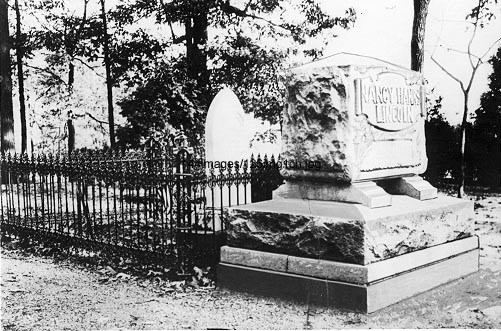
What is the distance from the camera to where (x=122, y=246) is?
280 inches

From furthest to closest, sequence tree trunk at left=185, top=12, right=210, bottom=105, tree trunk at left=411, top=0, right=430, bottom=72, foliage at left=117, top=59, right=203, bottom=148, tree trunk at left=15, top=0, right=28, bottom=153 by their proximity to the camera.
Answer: tree trunk at left=15, top=0, right=28, bottom=153 → tree trunk at left=185, top=12, right=210, bottom=105 → foliage at left=117, top=59, right=203, bottom=148 → tree trunk at left=411, top=0, right=430, bottom=72

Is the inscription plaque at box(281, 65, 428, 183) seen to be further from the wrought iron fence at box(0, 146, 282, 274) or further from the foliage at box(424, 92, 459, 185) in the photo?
the foliage at box(424, 92, 459, 185)

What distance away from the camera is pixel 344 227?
4945 millimetres

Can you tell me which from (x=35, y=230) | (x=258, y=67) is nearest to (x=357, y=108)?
(x=35, y=230)

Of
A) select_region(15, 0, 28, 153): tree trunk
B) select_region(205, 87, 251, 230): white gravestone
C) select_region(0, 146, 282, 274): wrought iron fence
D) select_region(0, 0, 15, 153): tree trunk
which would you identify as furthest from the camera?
select_region(15, 0, 28, 153): tree trunk

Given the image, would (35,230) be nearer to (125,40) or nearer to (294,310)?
(294,310)

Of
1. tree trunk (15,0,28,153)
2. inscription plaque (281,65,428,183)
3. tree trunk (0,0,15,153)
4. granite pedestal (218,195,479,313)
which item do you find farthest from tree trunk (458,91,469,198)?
tree trunk (15,0,28,153)

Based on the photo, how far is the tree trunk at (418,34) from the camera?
1196cm

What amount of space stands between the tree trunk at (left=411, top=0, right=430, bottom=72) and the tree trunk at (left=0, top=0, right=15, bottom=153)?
12.9 m

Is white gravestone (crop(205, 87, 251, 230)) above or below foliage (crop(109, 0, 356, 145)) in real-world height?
below

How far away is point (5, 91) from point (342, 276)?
1658 centimetres

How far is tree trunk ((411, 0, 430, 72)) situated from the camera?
1196cm

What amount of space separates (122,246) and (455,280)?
→ 4027mm

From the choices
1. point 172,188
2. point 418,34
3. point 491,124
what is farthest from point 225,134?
point 491,124
